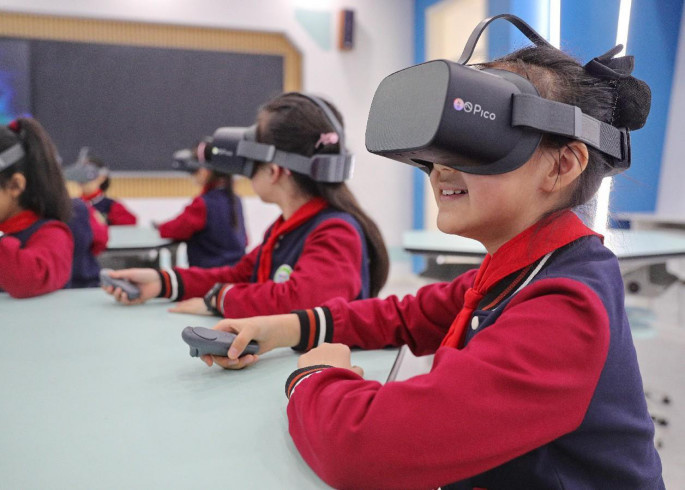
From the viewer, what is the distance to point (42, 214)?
1698 mm

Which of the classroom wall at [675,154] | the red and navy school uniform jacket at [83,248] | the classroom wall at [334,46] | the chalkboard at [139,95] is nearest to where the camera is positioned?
the red and navy school uniform jacket at [83,248]

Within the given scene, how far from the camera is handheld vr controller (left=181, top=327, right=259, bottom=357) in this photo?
86 cm

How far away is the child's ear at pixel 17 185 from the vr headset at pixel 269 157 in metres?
0.59

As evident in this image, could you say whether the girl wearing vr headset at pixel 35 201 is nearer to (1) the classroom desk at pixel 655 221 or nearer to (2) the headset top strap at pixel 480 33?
(2) the headset top strap at pixel 480 33

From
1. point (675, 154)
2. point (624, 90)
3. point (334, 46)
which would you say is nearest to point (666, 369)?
point (675, 154)

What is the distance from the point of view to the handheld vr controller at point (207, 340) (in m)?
0.86

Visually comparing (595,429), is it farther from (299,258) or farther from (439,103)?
(299,258)

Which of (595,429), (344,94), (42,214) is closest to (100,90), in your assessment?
(344,94)

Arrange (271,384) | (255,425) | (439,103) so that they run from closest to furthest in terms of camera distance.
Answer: (439,103), (255,425), (271,384)

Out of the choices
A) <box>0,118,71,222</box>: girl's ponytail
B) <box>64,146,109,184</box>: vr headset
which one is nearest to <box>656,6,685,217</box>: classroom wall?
<box>0,118,71,222</box>: girl's ponytail

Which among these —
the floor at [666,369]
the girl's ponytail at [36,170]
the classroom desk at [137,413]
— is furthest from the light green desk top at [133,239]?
the classroom desk at [137,413]

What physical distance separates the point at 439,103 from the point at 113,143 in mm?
4814

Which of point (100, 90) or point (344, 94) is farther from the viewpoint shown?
point (344, 94)

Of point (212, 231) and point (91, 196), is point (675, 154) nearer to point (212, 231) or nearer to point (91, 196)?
point (212, 231)
